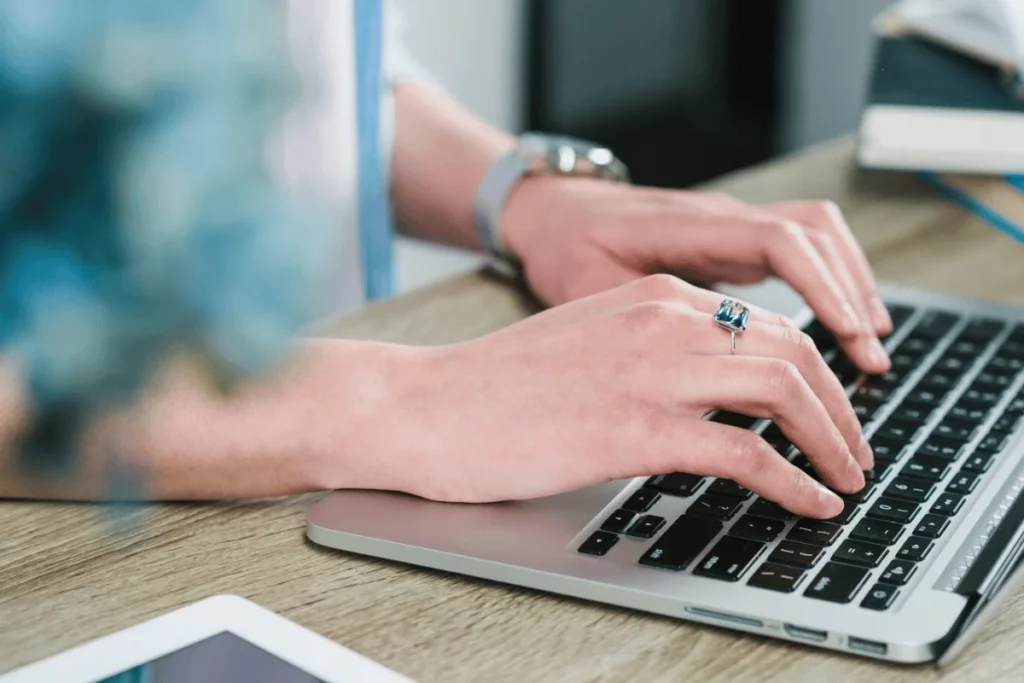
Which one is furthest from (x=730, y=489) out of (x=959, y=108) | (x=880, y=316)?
(x=959, y=108)

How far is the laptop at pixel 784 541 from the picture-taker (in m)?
0.45

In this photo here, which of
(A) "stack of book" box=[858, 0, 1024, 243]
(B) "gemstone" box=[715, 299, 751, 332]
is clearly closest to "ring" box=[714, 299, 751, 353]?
(B) "gemstone" box=[715, 299, 751, 332]

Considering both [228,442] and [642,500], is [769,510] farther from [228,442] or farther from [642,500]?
[228,442]

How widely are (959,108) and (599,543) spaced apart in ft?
2.08

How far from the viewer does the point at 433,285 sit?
852 mm

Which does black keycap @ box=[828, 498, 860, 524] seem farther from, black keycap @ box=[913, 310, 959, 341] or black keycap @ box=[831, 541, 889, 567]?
black keycap @ box=[913, 310, 959, 341]

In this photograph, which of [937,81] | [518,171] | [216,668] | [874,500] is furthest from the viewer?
[937,81]

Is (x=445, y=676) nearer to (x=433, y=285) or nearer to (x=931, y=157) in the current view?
(x=433, y=285)

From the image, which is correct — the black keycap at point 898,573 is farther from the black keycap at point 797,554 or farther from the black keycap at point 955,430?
the black keycap at point 955,430

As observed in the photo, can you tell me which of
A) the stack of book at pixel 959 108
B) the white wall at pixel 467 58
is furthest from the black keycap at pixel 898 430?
the white wall at pixel 467 58

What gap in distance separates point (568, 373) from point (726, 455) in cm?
8

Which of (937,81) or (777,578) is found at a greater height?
(937,81)

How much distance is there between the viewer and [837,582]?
46 centimetres

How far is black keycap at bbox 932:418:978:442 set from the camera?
0.60 metres
